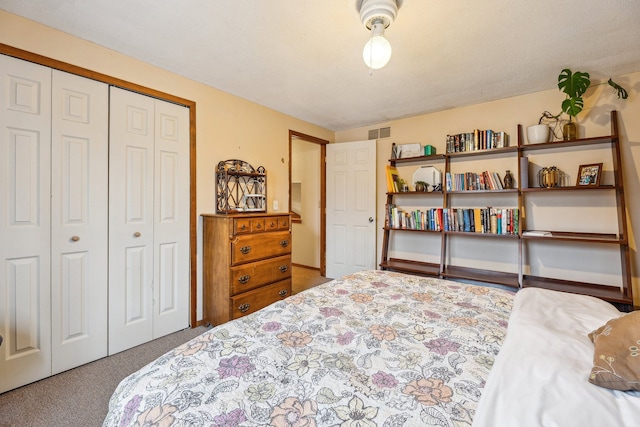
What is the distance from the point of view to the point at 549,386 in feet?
2.22

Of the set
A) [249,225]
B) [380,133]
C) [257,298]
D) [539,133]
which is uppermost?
[380,133]

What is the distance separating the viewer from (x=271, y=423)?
67 cm

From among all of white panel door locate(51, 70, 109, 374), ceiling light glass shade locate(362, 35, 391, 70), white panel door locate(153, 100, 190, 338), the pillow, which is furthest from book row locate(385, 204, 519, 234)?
white panel door locate(51, 70, 109, 374)

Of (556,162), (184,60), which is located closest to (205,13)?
(184,60)

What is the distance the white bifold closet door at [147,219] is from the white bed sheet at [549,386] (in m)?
2.50

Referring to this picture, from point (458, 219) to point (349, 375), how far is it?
8.72 ft

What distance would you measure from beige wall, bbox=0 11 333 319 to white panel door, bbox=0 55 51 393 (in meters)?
0.21

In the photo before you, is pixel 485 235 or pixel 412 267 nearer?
pixel 485 235

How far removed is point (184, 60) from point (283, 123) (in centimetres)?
145

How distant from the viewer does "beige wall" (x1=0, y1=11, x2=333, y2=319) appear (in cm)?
180

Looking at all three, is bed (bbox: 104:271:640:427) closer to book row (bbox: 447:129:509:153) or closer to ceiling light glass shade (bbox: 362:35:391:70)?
ceiling light glass shade (bbox: 362:35:391:70)

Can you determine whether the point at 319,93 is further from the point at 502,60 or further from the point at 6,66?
the point at 6,66

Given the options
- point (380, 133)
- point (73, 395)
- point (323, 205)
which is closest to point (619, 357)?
point (73, 395)

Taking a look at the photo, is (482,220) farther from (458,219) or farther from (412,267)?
(412,267)
